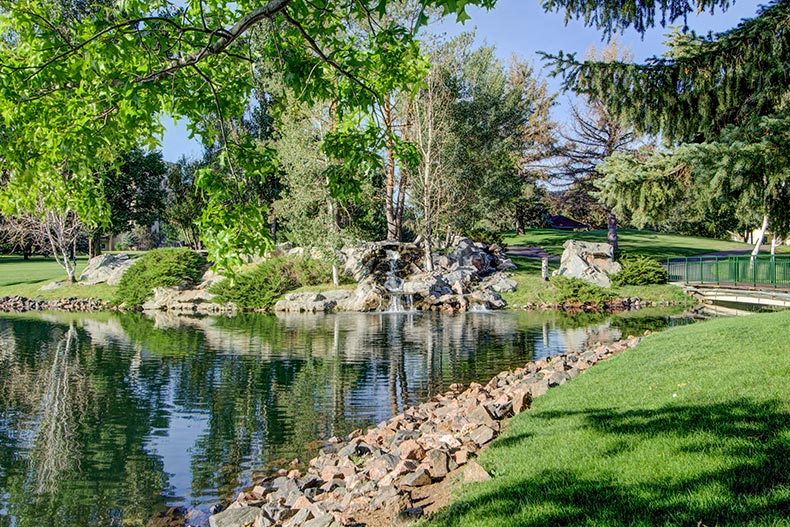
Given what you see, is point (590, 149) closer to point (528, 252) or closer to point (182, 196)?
point (528, 252)

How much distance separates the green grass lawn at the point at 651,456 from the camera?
392 cm

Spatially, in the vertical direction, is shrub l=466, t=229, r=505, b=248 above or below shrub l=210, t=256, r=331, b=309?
above

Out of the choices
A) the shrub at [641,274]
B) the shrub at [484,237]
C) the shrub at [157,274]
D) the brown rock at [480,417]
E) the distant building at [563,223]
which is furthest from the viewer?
the distant building at [563,223]

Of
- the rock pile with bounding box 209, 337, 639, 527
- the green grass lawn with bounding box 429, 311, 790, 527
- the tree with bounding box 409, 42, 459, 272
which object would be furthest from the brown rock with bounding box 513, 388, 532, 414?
the tree with bounding box 409, 42, 459, 272

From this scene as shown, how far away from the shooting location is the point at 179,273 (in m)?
35.8

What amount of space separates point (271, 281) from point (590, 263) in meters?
19.1

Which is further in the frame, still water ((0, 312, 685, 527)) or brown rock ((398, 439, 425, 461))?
still water ((0, 312, 685, 527))

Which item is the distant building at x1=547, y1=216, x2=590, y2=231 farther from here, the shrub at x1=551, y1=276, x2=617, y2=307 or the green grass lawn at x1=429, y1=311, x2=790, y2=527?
the green grass lawn at x1=429, y1=311, x2=790, y2=527

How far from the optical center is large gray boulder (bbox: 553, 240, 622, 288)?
34188 millimetres

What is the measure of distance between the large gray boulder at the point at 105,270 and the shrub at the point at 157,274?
2323 mm

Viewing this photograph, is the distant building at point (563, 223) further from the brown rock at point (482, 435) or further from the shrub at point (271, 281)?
the brown rock at point (482, 435)

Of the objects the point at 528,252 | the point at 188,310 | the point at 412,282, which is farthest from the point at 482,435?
the point at 528,252

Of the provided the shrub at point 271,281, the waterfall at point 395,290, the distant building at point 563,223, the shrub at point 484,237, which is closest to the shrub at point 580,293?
the waterfall at point 395,290

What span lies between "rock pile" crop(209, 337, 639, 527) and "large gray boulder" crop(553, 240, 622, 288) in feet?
86.0
